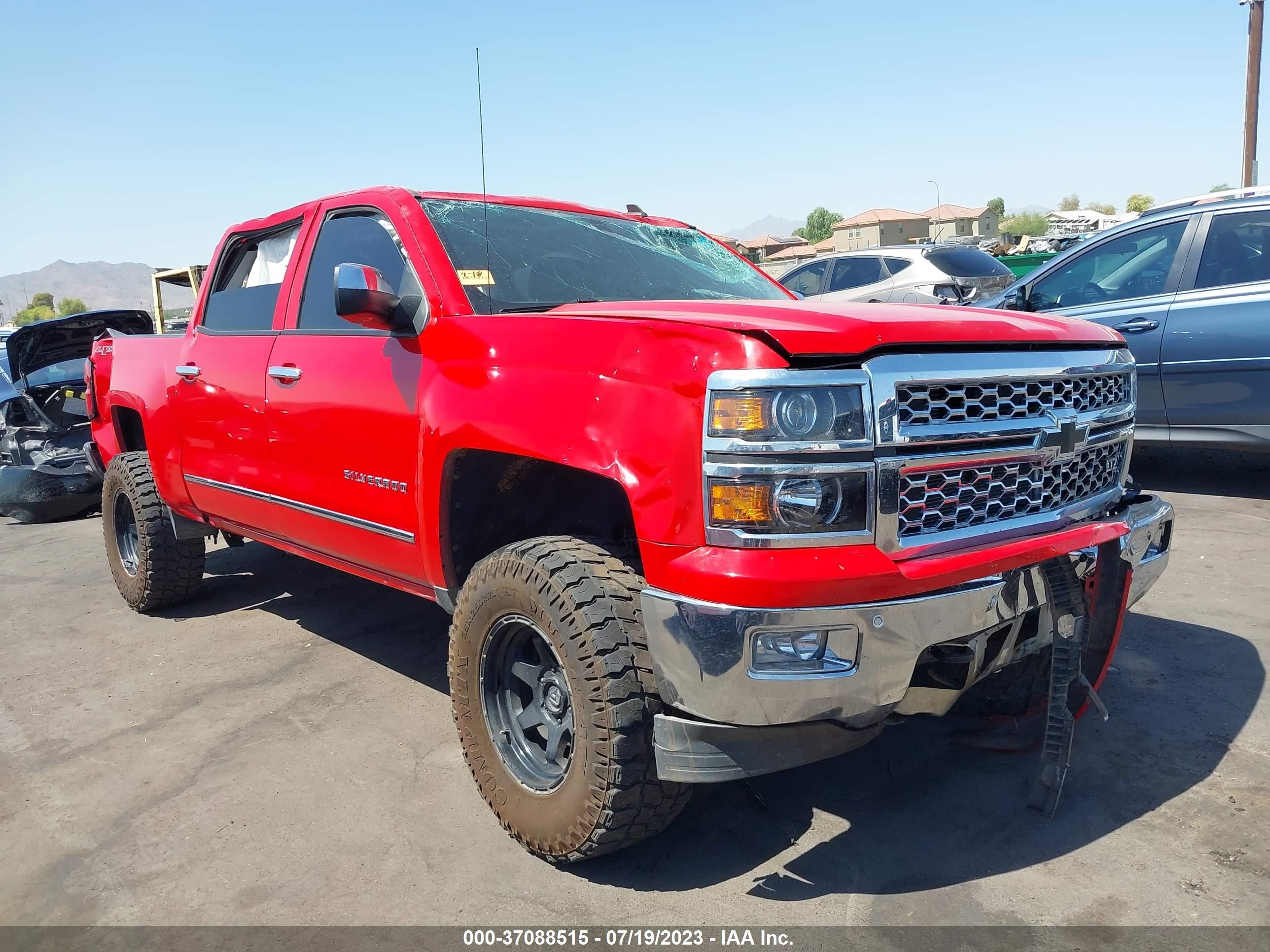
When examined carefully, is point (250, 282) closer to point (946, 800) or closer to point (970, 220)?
point (946, 800)

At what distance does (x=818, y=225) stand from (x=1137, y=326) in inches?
4818

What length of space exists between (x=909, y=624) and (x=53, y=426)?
870 centimetres

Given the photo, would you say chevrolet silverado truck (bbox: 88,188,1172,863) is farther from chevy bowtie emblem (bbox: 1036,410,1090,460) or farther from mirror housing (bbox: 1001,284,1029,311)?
mirror housing (bbox: 1001,284,1029,311)

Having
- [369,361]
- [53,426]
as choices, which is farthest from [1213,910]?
[53,426]

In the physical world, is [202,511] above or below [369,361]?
below

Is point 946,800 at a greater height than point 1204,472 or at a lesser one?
lesser

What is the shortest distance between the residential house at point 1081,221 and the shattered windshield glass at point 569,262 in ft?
12.4

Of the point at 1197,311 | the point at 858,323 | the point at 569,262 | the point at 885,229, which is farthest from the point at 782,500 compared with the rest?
the point at 885,229

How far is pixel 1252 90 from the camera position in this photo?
20.9 meters

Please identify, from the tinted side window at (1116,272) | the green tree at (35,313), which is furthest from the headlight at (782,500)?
the green tree at (35,313)

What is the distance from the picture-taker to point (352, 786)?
10.2 ft

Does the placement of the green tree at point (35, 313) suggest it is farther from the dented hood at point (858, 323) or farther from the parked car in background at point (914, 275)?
the dented hood at point (858, 323)

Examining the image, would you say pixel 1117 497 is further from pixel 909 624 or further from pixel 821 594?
pixel 821 594

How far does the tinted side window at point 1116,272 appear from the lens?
5.96 meters
